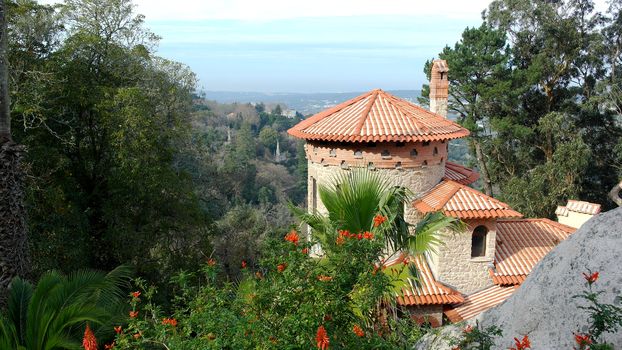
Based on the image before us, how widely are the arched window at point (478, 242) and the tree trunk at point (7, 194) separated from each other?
9.62 m

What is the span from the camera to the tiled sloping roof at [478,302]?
11.1 meters

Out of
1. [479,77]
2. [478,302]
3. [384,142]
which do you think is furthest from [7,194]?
[479,77]

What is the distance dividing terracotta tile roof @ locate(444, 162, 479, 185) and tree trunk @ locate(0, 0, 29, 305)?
10437mm

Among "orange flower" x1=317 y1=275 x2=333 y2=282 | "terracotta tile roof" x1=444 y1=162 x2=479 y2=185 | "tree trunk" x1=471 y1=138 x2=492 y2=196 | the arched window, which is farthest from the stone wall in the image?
"tree trunk" x1=471 y1=138 x2=492 y2=196

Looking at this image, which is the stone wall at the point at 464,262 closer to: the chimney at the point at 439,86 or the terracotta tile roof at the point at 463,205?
the terracotta tile roof at the point at 463,205

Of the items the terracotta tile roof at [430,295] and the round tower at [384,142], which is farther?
the round tower at [384,142]

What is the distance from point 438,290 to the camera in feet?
38.3

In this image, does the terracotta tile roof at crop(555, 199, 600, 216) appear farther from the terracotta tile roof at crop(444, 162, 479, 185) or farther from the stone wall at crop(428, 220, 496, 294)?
the stone wall at crop(428, 220, 496, 294)

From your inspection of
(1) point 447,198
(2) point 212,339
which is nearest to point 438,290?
(1) point 447,198

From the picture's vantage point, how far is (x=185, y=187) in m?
14.6

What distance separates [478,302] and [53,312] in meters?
9.24

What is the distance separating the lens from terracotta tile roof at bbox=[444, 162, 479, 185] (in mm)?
14375

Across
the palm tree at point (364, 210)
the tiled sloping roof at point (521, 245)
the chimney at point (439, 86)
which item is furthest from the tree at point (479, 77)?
the palm tree at point (364, 210)

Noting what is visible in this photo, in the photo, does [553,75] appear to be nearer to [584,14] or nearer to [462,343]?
[584,14]
